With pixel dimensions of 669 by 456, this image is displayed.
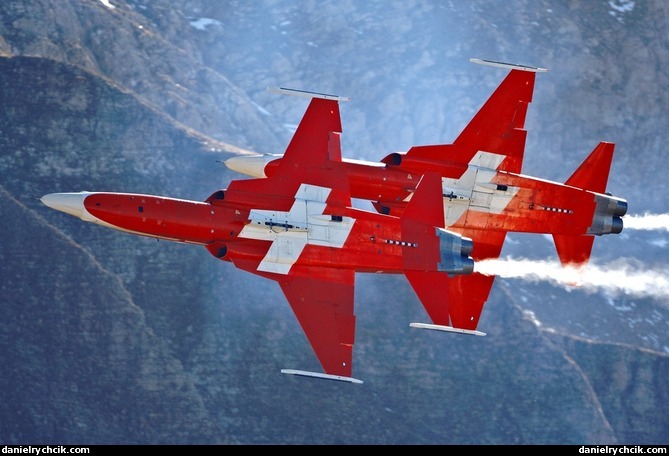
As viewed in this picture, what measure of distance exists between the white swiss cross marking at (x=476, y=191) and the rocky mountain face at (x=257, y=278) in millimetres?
21430

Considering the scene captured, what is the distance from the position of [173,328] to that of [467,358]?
20.5 meters

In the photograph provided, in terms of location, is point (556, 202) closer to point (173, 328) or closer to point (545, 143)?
point (173, 328)

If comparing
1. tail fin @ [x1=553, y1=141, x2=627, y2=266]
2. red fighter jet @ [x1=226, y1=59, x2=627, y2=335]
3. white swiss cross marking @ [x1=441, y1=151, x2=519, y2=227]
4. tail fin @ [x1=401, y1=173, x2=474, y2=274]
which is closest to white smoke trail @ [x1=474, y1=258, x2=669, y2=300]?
red fighter jet @ [x1=226, y1=59, x2=627, y2=335]

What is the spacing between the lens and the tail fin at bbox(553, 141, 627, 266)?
93375 mm

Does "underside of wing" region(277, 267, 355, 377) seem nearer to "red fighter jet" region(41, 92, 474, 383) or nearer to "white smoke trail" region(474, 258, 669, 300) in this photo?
"red fighter jet" region(41, 92, 474, 383)

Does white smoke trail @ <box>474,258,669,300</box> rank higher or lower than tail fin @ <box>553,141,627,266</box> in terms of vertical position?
lower

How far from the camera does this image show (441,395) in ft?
374

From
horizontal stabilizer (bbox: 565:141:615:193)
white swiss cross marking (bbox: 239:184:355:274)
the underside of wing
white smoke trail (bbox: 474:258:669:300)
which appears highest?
horizontal stabilizer (bbox: 565:141:615:193)

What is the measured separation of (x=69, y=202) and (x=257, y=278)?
99.4ft

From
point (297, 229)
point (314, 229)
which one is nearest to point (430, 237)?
point (314, 229)

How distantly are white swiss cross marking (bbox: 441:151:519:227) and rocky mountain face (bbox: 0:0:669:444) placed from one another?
70.3ft

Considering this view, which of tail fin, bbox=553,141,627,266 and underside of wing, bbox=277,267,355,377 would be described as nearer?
underside of wing, bbox=277,267,355,377

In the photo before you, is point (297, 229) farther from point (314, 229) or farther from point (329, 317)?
point (329, 317)

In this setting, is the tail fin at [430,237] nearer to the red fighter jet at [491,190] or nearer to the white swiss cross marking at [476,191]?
the red fighter jet at [491,190]
